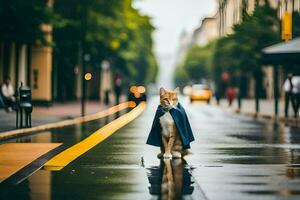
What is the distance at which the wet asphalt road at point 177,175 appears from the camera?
1059 cm

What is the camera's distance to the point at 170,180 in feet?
39.7

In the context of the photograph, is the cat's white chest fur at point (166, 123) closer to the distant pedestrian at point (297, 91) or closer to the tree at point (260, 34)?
the distant pedestrian at point (297, 91)

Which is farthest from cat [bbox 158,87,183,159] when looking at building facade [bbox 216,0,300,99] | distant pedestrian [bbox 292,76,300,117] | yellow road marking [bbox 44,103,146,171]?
building facade [bbox 216,0,300,99]

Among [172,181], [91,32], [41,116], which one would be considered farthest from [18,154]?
[91,32]

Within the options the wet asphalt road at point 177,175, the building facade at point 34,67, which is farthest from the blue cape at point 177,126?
the building facade at point 34,67

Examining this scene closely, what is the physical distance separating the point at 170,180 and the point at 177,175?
0.70 meters

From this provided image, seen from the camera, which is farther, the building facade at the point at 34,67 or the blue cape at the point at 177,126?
the building facade at the point at 34,67

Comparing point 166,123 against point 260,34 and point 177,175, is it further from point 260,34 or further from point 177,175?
point 260,34

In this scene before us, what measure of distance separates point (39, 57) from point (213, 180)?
136ft

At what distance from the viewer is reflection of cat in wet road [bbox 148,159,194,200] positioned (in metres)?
10.7

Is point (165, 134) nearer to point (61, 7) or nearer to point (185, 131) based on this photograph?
point (185, 131)

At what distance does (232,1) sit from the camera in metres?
122

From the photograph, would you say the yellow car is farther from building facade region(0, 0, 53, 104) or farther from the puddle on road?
the puddle on road

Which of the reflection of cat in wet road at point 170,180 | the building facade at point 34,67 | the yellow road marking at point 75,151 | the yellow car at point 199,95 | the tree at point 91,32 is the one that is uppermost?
the tree at point 91,32
